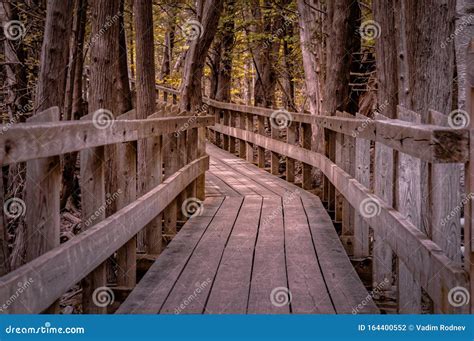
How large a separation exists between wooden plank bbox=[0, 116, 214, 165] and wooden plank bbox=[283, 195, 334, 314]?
62.9 inches

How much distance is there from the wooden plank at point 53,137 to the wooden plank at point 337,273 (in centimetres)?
181

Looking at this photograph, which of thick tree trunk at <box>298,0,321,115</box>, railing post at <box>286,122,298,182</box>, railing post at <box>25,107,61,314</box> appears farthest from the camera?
thick tree trunk at <box>298,0,321,115</box>

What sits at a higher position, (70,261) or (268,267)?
(70,261)

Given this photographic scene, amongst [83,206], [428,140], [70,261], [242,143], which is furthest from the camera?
[242,143]

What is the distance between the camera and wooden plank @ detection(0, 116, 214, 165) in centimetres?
247

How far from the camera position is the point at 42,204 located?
3.05 m

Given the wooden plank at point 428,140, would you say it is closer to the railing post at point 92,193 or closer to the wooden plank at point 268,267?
the wooden plank at point 268,267

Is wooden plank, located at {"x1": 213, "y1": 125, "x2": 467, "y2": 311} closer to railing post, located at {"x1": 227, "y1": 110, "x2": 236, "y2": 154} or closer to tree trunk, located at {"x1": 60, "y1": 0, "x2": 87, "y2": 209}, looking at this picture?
tree trunk, located at {"x1": 60, "y1": 0, "x2": 87, "y2": 209}

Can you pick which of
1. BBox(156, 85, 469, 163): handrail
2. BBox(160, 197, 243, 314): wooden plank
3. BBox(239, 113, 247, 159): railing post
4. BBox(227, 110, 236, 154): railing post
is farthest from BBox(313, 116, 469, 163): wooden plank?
BBox(227, 110, 236, 154): railing post

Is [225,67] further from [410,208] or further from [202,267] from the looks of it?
[410,208]

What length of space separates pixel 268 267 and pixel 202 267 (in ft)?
1.74

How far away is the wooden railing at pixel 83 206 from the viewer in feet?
8.60

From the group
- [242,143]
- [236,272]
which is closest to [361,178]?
[236,272]

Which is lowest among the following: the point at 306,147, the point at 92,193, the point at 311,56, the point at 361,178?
the point at 306,147
